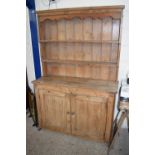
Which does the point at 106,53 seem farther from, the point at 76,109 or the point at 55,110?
the point at 55,110

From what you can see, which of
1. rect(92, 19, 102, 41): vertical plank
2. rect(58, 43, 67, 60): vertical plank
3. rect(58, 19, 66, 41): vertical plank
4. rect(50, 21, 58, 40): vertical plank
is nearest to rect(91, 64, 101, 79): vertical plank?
rect(92, 19, 102, 41): vertical plank

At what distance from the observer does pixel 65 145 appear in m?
2.09

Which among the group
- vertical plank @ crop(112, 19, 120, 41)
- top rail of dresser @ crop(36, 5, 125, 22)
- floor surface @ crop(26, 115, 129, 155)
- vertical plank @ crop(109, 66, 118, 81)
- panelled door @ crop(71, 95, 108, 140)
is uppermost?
top rail of dresser @ crop(36, 5, 125, 22)

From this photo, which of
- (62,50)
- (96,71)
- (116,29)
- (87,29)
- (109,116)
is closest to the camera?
(109,116)

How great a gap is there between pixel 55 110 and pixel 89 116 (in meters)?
0.54

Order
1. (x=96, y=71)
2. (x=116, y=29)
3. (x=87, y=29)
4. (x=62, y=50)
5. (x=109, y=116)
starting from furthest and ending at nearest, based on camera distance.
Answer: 1. (x=62, y=50)
2. (x=96, y=71)
3. (x=87, y=29)
4. (x=116, y=29)
5. (x=109, y=116)

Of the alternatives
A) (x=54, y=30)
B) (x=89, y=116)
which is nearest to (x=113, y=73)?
(x=89, y=116)

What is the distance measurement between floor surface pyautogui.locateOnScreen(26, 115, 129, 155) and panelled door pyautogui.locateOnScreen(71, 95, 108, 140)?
0.43 feet

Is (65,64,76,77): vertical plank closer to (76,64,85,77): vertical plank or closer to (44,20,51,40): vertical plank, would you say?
(76,64,85,77): vertical plank

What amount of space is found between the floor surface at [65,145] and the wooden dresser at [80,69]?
0.11 metres

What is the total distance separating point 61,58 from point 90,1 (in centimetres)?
99

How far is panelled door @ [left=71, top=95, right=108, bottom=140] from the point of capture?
1935mm
